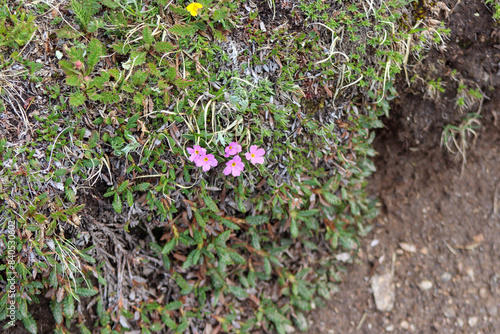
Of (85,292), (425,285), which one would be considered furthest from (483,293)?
(85,292)

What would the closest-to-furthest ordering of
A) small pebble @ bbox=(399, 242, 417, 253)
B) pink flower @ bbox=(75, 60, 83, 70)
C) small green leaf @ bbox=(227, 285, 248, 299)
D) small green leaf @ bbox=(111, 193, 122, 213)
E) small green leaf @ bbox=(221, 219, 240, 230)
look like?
pink flower @ bbox=(75, 60, 83, 70), small green leaf @ bbox=(111, 193, 122, 213), small green leaf @ bbox=(221, 219, 240, 230), small green leaf @ bbox=(227, 285, 248, 299), small pebble @ bbox=(399, 242, 417, 253)

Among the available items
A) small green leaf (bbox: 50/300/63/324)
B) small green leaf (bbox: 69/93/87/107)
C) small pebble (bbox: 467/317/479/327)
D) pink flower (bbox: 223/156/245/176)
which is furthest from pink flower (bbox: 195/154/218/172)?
small pebble (bbox: 467/317/479/327)

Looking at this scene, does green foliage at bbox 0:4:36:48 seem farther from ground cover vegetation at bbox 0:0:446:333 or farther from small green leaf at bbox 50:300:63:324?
small green leaf at bbox 50:300:63:324

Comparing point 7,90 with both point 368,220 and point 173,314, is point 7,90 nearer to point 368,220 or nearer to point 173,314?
point 173,314

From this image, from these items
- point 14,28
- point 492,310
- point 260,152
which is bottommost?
point 492,310

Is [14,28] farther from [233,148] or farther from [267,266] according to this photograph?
[267,266]

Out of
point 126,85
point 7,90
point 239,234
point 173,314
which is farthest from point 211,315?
point 7,90
